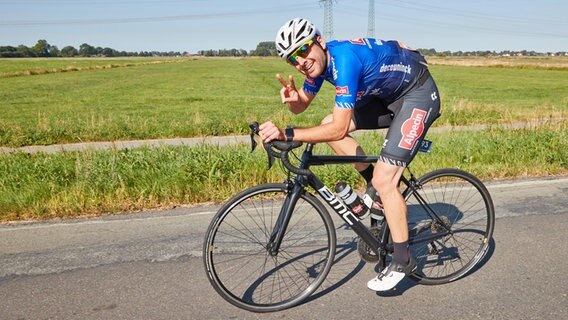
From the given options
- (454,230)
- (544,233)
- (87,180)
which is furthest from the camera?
(87,180)

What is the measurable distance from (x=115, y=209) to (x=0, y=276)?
1.67 metres

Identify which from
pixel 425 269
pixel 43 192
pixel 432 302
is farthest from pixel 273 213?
pixel 43 192

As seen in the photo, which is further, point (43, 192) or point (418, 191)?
point (43, 192)

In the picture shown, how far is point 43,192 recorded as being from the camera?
5.54m

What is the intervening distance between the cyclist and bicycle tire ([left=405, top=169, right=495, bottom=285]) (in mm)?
380

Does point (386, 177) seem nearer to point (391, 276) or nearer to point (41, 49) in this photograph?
point (391, 276)

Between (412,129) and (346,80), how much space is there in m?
0.65

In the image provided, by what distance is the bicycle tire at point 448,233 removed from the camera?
3.58m

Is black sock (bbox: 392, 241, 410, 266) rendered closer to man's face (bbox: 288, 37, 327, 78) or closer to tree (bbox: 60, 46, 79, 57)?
man's face (bbox: 288, 37, 327, 78)

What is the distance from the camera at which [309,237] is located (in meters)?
4.21

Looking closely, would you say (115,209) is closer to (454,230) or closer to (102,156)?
(102,156)

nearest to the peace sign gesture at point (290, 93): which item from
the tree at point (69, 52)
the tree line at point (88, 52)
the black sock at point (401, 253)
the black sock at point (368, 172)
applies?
the black sock at point (368, 172)

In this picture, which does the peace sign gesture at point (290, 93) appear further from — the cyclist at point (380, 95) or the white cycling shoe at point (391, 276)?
the white cycling shoe at point (391, 276)

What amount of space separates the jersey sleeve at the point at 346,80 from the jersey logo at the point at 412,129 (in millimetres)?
504
